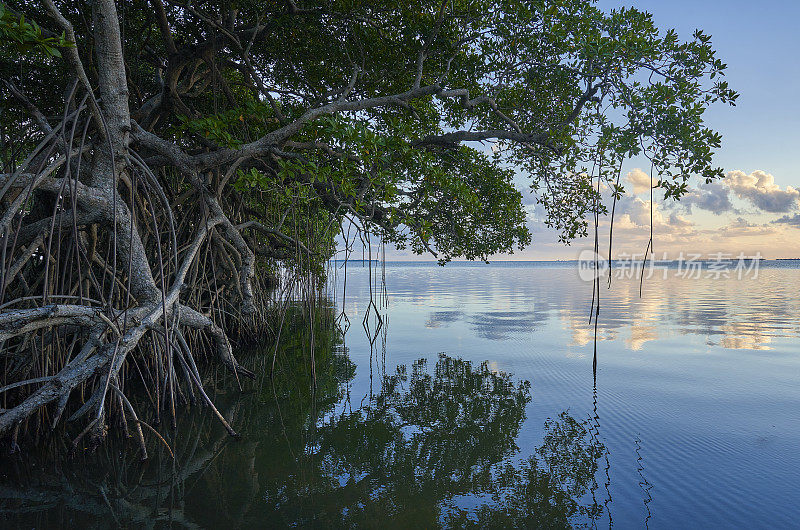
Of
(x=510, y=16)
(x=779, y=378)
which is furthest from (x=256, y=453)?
(x=779, y=378)

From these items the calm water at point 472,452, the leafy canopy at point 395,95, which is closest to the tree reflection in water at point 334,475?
the calm water at point 472,452

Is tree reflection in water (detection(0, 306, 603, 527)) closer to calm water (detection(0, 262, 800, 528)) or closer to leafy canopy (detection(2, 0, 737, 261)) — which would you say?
calm water (detection(0, 262, 800, 528))

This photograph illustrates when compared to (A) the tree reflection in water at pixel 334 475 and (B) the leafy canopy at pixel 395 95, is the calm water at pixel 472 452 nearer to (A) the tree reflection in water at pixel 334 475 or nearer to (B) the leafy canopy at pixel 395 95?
(A) the tree reflection in water at pixel 334 475

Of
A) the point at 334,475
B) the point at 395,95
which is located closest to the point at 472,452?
the point at 334,475

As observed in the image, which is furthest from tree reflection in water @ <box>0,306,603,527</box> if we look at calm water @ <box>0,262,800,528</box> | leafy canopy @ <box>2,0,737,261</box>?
leafy canopy @ <box>2,0,737,261</box>

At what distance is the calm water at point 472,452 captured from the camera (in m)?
2.66

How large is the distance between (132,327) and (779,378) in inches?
265

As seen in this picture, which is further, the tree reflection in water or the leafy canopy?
the leafy canopy

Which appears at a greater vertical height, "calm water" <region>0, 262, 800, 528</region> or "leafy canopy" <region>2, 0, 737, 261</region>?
"leafy canopy" <region>2, 0, 737, 261</region>

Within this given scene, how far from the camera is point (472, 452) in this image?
11.6ft

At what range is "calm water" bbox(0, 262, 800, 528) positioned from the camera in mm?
2664

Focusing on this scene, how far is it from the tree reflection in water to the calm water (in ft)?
0.05

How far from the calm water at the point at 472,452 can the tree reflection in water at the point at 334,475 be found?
14mm

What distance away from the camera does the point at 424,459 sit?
339cm
